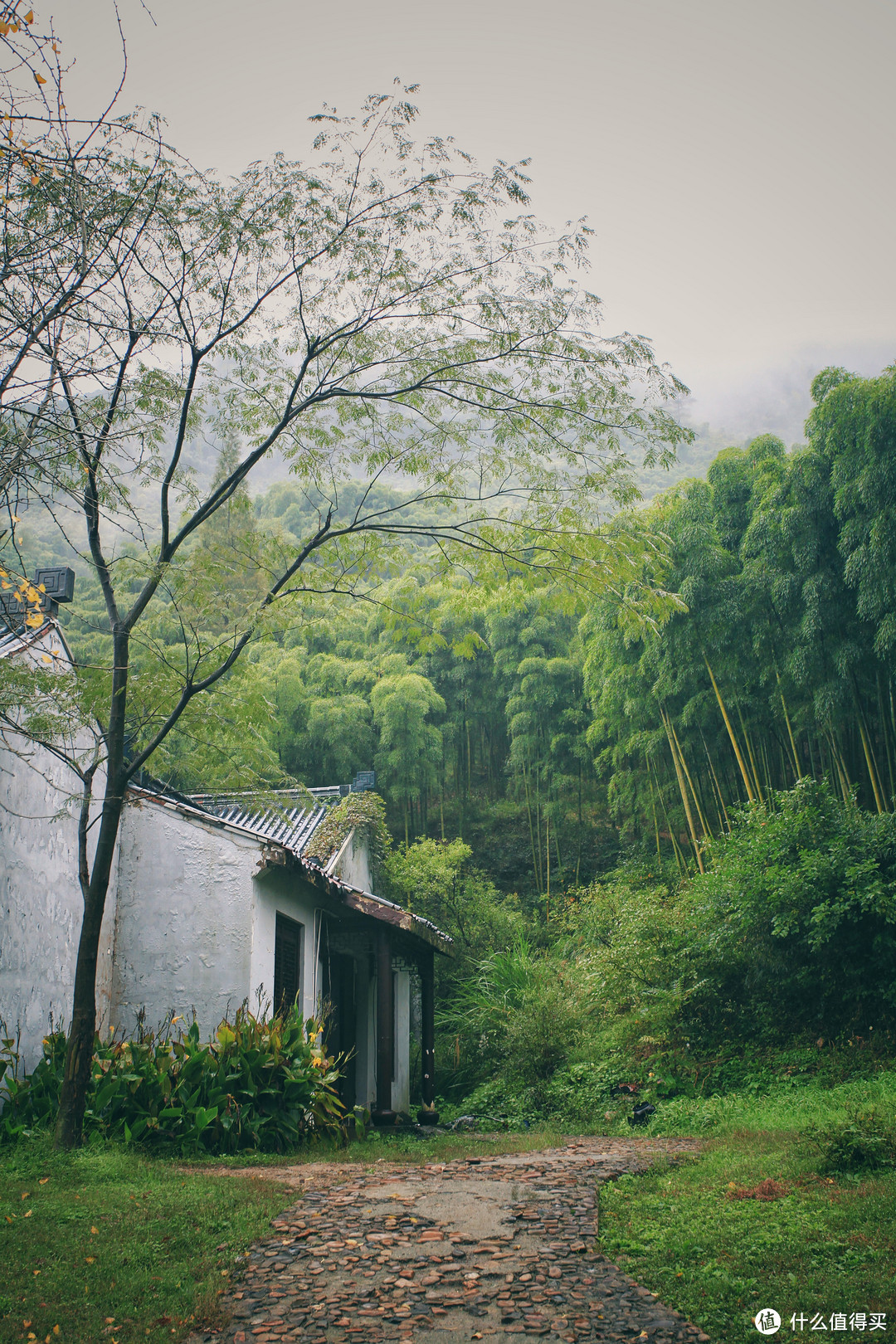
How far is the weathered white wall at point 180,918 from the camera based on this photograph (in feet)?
25.8

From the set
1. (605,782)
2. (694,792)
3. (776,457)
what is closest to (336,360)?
(776,457)

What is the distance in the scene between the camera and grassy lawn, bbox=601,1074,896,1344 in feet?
9.55

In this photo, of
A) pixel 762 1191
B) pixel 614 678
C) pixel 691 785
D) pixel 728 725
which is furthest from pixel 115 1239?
pixel 691 785

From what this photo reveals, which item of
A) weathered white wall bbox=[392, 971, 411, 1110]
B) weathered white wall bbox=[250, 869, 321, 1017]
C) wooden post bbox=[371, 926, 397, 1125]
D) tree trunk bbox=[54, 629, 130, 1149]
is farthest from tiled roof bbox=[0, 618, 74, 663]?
weathered white wall bbox=[392, 971, 411, 1110]

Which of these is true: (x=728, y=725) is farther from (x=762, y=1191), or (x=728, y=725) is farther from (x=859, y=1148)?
(x=762, y=1191)

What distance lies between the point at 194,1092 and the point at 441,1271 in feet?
10.2

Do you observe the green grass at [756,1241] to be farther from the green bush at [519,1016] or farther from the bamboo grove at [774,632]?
the bamboo grove at [774,632]

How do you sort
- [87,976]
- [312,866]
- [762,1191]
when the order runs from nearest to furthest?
[762,1191], [87,976], [312,866]

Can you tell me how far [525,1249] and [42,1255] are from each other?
2.00 meters

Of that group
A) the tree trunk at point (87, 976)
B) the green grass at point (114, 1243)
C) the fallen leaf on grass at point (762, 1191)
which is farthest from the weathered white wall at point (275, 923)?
the fallen leaf on grass at point (762, 1191)

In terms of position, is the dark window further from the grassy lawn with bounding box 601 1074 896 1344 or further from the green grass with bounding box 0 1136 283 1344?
the grassy lawn with bounding box 601 1074 896 1344

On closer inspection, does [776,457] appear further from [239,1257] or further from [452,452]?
[239,1257]

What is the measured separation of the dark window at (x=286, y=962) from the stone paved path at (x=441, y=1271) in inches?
127

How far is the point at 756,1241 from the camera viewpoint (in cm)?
346
